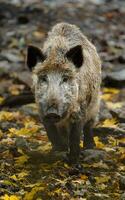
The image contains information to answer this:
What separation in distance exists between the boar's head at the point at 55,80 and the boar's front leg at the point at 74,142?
0.56 meters

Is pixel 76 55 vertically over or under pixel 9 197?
over

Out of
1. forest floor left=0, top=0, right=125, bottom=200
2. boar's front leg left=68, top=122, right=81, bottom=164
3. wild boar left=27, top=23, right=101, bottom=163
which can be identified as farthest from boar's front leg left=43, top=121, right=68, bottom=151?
boar's front leg left=68, top=122, right=81, bottom=164

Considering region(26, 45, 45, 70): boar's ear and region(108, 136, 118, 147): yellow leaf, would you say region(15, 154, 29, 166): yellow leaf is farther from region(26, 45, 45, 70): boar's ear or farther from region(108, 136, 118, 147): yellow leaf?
region(108, 136, 118, 147): yellow leaf

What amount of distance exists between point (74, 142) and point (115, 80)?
5.94m

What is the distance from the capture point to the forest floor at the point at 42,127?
30.5ft

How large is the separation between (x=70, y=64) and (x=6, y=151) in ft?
6.38

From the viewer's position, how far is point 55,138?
1038 centimetres

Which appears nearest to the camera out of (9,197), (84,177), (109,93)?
(9,197)

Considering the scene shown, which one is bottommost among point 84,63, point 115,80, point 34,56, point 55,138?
point 115,80

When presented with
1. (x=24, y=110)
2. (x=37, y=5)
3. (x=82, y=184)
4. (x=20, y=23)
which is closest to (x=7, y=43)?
(x=20, y=23)

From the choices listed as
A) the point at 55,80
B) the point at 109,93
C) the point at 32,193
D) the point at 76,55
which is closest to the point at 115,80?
the point at 109,93

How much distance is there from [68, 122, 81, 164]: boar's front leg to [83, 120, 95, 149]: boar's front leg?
2.93 ft

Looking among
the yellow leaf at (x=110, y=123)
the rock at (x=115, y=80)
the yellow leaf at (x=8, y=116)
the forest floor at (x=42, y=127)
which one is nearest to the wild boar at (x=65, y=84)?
the forest floor at (x=42, y=127)

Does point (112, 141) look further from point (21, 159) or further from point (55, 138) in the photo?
point (21, 159)
